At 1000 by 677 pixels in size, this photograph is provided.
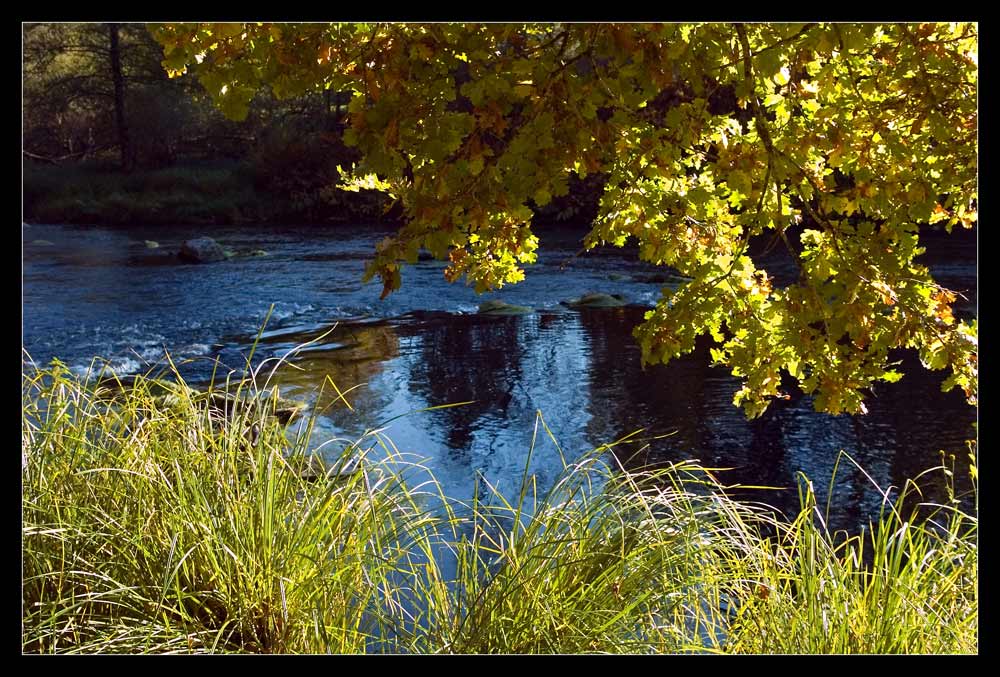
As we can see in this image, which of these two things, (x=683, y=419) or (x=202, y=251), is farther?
(x=202, y=251)

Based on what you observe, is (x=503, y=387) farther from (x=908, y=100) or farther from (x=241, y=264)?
(x=908, y=100)

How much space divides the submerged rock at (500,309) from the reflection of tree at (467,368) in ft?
0.33

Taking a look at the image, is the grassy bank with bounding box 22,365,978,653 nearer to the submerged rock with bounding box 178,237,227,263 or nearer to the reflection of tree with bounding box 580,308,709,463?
the reflection of tree with bounding box 580,308,709,463

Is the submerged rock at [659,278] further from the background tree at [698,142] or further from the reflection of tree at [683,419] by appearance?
the background tree at [698,142]

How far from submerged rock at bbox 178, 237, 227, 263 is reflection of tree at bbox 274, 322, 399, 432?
651 mm

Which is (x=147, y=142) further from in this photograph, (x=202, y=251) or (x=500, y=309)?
(x=500, y=309)

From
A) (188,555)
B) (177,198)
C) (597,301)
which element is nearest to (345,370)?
(177,198)

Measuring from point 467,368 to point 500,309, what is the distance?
3.62 ft

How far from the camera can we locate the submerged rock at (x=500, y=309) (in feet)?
18.0

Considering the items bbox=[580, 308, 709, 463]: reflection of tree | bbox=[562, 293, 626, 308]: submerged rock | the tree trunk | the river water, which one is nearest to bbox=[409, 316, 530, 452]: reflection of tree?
the river water

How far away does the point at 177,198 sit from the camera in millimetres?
3955

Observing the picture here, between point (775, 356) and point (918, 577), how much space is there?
0.52 metres

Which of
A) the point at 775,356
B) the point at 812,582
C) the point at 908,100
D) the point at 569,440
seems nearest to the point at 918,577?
the point at 812,582

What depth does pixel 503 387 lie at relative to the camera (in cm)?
431
